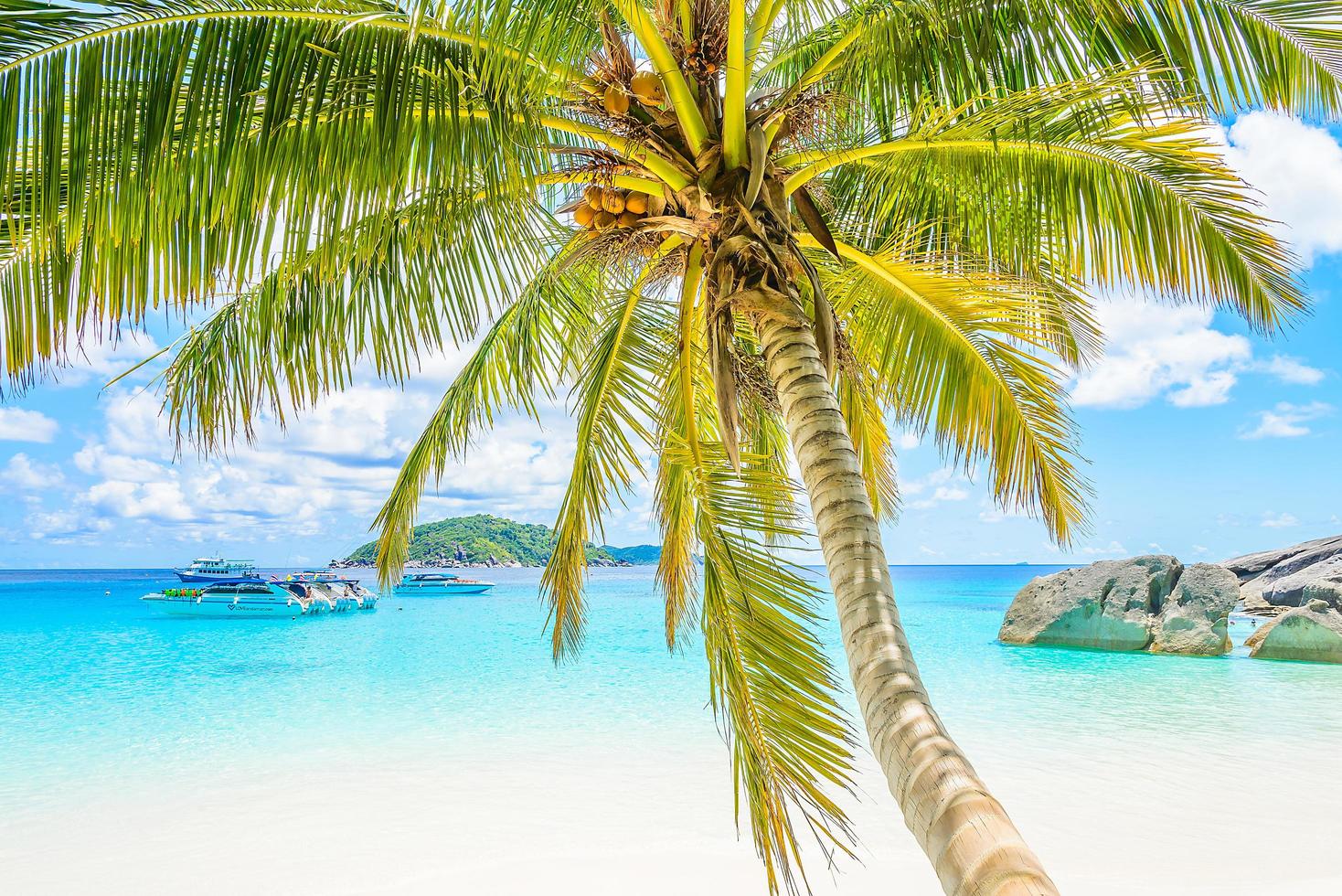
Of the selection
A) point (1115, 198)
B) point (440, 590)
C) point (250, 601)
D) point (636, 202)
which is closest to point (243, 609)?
point (250, 601)

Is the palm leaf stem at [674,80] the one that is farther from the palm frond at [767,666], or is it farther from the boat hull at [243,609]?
the boat hull at [243,609]

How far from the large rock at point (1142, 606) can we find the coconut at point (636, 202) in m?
15.2

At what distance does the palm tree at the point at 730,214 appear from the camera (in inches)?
91.6

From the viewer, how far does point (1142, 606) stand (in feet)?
52.1

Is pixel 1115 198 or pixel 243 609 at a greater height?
pixel 1115 198

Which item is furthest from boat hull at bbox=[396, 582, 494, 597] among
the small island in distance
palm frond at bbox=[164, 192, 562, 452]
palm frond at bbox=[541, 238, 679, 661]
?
palm frond at bbox=[164, 192, 562, 452]

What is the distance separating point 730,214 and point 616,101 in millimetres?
599

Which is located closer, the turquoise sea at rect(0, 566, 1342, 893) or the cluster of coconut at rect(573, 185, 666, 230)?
the cluster of coconut at rect(573, 185, 666, 230)

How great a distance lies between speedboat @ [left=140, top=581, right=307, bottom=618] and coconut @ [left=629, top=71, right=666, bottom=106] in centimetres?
3250

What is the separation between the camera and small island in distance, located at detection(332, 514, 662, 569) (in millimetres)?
67500

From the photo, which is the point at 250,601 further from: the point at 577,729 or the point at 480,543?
the point at 480,543

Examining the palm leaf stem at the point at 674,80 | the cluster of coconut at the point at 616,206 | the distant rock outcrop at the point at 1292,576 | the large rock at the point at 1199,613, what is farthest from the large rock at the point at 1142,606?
the palm leaf stem at the point at 674,80

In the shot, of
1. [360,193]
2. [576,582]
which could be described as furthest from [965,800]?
[576,582]

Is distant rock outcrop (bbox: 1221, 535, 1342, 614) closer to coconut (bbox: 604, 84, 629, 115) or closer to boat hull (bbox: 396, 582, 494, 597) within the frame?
coconut (bbox: 604, 84, 629, 115)
